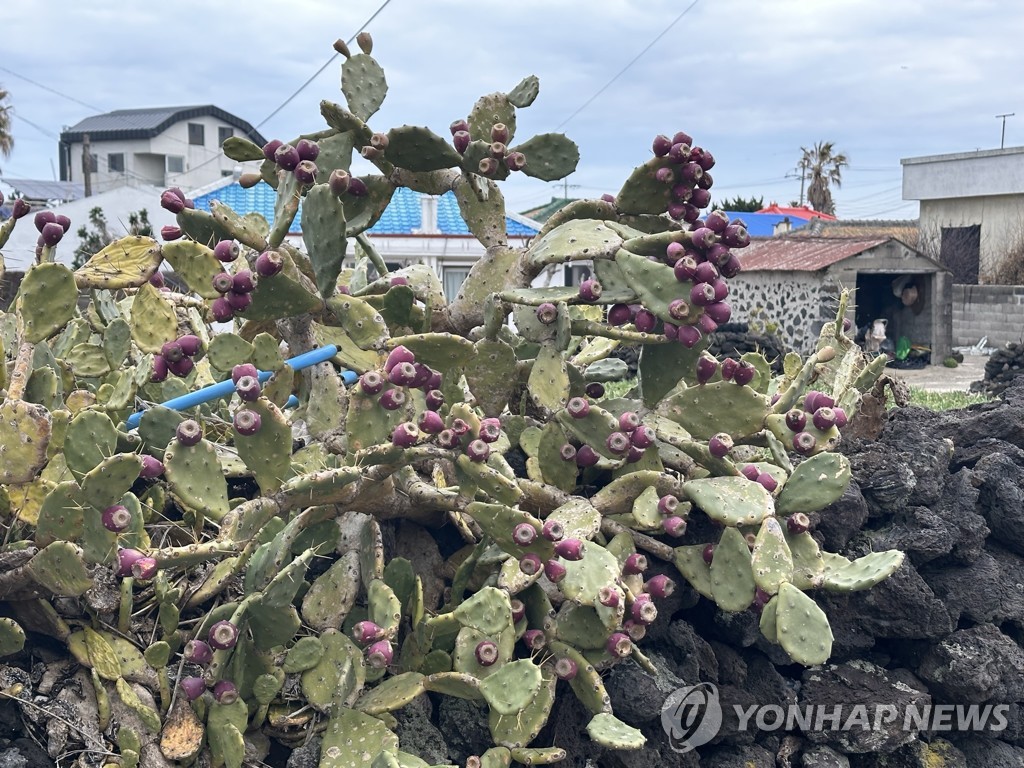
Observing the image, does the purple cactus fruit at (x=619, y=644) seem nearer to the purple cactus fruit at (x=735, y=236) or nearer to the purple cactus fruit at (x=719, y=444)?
the purple cactus fruit at (x=719, y=444)

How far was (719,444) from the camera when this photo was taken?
350 centimetres

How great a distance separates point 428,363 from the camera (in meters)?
3.32

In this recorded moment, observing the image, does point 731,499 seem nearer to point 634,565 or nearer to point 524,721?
point 634,565

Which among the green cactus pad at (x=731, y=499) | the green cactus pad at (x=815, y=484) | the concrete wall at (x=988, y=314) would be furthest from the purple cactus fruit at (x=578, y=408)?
the concrete wall at (x=988, y=314)

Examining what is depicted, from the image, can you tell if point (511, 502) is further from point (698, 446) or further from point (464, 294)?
point (464, 294)

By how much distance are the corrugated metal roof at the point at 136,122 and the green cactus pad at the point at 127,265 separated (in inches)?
1809

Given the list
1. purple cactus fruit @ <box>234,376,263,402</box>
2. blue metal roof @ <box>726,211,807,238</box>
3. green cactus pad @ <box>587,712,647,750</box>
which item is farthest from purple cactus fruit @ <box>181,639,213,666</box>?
blue metal roof @ <box>726,211,807,238</box>

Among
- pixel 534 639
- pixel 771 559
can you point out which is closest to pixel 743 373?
pixel 771 559

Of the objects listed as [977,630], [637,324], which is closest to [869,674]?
[977,630]

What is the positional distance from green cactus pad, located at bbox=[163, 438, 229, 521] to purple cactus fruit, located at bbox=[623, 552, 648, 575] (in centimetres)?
131

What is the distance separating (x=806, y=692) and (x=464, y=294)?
2003 mm

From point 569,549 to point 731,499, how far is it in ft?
2.29

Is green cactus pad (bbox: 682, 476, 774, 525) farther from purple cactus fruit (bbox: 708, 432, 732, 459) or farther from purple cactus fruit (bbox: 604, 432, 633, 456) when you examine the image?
purple cactus fruit (bbox: 604, 432, 633, 456)

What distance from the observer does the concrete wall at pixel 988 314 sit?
22.4m
